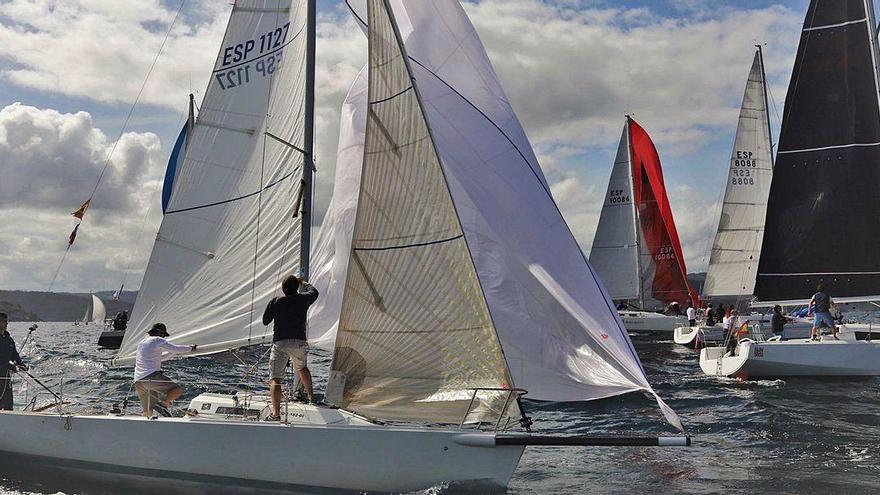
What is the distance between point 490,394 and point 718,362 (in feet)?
45.0

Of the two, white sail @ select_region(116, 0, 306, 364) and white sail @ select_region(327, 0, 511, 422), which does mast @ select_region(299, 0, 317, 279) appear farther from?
white sail @ select_region(327, 0, 511, 422)

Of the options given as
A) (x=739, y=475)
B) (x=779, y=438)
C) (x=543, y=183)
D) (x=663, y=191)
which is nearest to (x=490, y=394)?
(x=543, y=183)

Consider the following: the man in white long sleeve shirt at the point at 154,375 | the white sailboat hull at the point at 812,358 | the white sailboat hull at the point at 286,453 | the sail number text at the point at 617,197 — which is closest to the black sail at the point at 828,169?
the white sailboat hull at the point at 812,358

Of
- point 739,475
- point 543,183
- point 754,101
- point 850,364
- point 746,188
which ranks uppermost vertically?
point 754,101

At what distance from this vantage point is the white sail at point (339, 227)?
496 inches

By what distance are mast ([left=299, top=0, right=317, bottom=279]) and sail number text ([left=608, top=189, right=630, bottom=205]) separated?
32723 millimetres

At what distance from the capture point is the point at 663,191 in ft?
141

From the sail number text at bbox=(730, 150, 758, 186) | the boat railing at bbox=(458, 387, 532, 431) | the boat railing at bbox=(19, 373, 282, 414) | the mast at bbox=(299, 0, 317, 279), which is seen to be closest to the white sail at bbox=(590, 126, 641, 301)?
the sail number text at bbox=(730, 150, 758, 186)

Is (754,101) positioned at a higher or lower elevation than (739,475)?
higher

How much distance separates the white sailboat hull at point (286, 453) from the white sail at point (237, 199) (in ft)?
6.82

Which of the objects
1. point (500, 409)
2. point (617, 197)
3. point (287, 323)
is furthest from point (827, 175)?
point (617, 197)

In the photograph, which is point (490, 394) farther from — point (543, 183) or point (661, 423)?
point (661, 423)

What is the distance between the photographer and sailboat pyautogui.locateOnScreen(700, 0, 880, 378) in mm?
21938

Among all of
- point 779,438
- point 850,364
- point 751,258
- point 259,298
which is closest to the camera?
point 259,298
